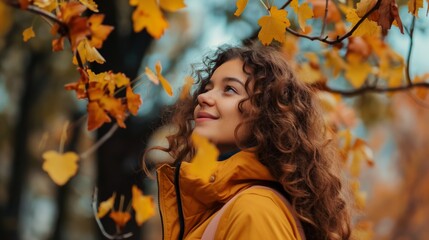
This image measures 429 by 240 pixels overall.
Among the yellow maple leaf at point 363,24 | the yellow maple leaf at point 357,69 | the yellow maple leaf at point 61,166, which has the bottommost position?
the yellow maple leaf at point 357,69

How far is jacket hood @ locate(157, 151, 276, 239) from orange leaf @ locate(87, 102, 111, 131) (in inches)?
16.1

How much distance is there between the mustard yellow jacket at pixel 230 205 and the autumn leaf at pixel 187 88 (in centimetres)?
57

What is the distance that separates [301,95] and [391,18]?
73 cm

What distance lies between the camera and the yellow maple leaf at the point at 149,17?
1.79 m

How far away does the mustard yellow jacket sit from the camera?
2.22m

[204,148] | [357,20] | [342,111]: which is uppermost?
[357,20]

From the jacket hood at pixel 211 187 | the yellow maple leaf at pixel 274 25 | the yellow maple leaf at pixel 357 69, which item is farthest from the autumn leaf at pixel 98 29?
the yellow maple leaf at pixel 357 69

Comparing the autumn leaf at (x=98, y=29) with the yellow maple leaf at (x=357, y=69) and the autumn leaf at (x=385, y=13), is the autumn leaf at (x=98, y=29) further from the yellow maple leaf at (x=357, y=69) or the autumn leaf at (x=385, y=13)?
the yellow maple leaf at (x=357, y=69)

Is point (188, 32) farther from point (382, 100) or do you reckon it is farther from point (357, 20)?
point (357, 20)

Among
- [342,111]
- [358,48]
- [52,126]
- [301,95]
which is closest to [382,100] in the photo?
[342,111]

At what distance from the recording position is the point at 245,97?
8.80 ft

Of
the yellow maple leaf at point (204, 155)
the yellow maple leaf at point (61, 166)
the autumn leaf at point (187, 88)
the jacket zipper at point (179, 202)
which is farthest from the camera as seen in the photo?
the autumn leaf at point (187, 88)

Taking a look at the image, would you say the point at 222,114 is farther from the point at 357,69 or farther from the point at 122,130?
the point at 122,130

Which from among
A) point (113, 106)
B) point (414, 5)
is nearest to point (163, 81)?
point (113, 106)
